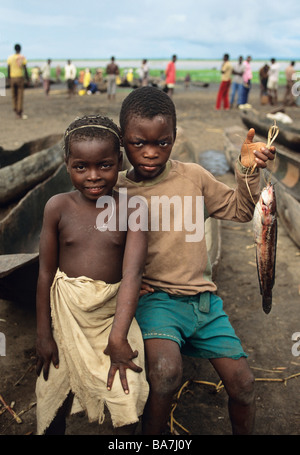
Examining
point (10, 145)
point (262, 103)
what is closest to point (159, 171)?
point (10, 145)

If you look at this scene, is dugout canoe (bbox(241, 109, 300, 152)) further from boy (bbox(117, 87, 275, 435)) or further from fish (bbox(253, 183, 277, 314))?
fish (bbox(253, 183, 277, 314))

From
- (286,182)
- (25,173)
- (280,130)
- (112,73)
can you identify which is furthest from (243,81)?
(25,173)

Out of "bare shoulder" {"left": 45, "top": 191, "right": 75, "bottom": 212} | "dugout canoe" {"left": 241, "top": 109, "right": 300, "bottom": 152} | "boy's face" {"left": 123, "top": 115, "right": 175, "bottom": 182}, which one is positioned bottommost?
"dugout canoe" {"left": 241, "top": 109, "right": 300, "bottom": 152}

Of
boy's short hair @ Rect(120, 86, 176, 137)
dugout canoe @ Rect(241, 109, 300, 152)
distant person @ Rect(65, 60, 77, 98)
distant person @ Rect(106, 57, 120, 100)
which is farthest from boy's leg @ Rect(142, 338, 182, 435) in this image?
distant person @ Rect(65, 60, 77, 98)

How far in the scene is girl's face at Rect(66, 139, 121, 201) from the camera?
70.6 inches

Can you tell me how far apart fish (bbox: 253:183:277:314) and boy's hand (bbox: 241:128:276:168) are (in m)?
0.12

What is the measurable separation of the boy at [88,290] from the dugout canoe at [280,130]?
595cm

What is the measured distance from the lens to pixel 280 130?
7.38 m

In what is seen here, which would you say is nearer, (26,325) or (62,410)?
(62,410)

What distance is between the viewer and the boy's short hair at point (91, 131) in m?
1.81

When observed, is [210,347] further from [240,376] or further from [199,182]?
[199,182]

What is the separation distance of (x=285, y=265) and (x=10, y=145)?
275 inches

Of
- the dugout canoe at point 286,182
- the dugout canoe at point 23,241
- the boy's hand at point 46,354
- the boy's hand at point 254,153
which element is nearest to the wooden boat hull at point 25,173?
the dugout canoe at point 23,241
